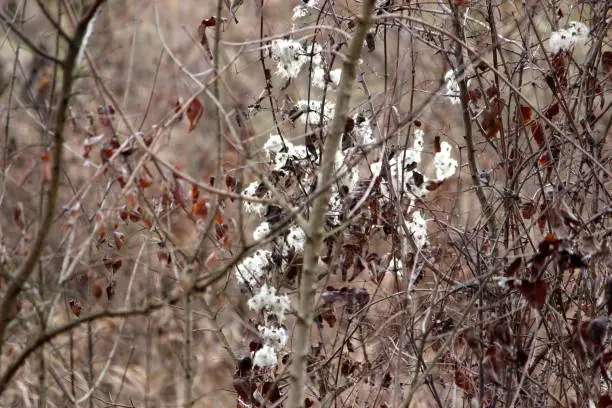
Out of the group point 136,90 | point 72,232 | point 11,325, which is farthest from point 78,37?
point 136,90

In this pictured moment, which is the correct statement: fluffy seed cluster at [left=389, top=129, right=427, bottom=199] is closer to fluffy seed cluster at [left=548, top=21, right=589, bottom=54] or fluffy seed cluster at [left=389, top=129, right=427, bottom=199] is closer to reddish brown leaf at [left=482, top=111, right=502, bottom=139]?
reddish brown leaf at [left=482, top=111, right=502, bottom=139]

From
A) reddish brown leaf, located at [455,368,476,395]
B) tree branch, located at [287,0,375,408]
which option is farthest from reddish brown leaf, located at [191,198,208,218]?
reddish brown leaf, located at [455,368,476,395]

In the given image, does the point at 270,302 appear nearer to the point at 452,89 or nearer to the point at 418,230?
the point at 418,230

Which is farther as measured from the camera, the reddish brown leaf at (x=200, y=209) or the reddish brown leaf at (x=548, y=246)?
the reddish brown leaf at (x=200, y=209)

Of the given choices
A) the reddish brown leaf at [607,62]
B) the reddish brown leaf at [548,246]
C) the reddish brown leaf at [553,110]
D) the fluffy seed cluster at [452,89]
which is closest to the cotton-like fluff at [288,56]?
the fluffy seed cluster at [452,89]

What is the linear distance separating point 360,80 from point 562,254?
144 cm

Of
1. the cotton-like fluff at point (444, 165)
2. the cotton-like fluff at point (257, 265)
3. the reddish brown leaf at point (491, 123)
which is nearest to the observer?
the reddish brown leaf at point (491, 123)

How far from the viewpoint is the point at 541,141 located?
3068mm

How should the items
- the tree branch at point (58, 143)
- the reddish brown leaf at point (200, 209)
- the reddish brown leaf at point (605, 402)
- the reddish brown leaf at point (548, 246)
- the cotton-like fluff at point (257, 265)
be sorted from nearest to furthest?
the tree branch at point (58, 143), the reddish brown leaf at point (548, 246), the reddish brown leaf at point (200, 209), the reddish brown leaf at point (605, 402), the cotton-like fluff at point (257, 265)

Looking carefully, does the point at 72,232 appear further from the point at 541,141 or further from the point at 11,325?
the point at 541,141

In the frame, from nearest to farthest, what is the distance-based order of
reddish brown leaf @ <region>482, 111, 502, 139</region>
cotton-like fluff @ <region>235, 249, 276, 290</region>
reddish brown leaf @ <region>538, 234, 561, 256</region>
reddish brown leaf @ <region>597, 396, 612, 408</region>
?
1. reddish brown leaf @ <region>538, 234, 561, 256</region>
2. reddish brown leaf @ <region>597, 396, 612, 408</region>
3. reddish brown leaf @ <region>482, 111, 502, 139</region>
4. cotton-like fluff @ <region>235, 249, 276, 290</region>

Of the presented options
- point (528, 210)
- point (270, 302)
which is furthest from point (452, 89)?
point (270, 302)

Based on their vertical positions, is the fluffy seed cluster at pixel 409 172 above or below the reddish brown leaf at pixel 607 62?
Result: below

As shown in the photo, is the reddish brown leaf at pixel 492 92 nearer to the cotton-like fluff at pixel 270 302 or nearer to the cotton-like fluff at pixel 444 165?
the cotton-like fluff at pixel 444 165
